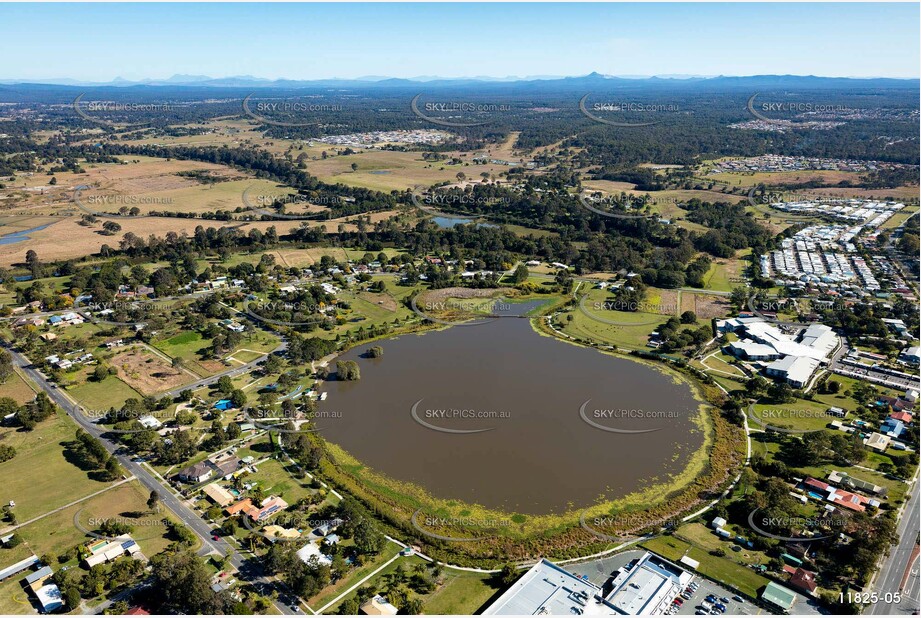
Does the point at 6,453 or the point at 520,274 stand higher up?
the point at 520,274

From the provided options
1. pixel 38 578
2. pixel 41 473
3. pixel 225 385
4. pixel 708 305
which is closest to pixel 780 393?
pixel 708 305

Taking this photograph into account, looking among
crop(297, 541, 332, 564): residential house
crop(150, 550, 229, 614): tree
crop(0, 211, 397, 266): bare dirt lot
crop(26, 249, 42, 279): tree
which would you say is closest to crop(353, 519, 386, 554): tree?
crop(297, 541, 332, 564): residential house

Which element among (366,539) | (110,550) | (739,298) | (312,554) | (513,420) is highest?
(739,298)

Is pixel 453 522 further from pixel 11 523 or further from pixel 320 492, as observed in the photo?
pixel 11 523

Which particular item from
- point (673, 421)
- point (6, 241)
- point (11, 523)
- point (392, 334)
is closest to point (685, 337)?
point (673, 421)

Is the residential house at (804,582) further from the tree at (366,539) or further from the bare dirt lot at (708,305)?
the bare dirt lot at (708,305)

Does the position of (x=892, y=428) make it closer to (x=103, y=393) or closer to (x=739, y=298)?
(x=739, y=298)
